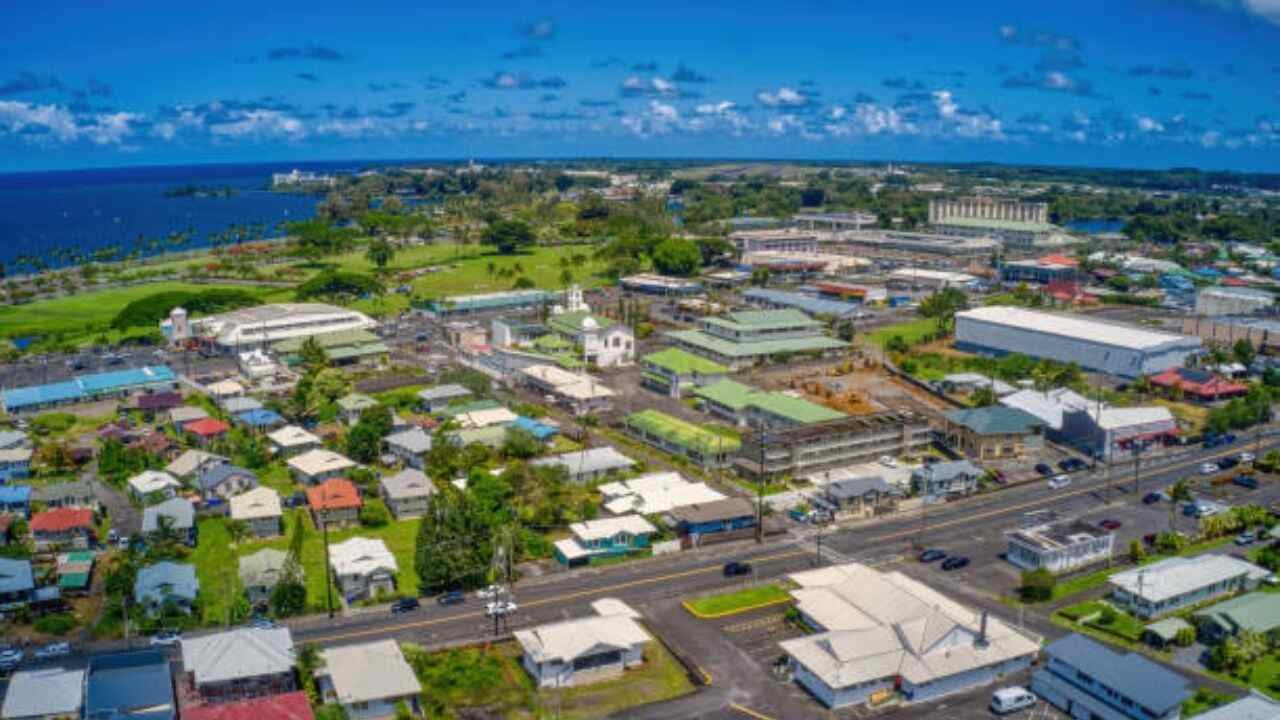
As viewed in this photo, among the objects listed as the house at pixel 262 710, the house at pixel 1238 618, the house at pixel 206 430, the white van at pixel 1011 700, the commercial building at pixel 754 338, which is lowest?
the white van at pixel 1011 700

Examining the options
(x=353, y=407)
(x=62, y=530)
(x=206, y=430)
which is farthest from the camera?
(x=353, y=407)

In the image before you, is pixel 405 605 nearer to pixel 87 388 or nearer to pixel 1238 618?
pixel 1238 618

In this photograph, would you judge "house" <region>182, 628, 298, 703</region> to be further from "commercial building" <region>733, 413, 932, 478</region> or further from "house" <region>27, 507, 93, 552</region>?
"commercial building" <region>733, 413, 932, 478</region>

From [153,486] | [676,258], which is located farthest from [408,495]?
[676,258]

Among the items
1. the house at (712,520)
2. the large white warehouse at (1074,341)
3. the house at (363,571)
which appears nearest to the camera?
the house at (363,571)

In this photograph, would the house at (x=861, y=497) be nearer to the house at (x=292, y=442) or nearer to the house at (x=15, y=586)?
the house at (x=292, y=442)

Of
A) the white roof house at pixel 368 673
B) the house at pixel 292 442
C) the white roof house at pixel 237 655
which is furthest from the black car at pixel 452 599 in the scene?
the house at pixel 292 442

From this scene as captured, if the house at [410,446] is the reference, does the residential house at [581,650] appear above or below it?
below
